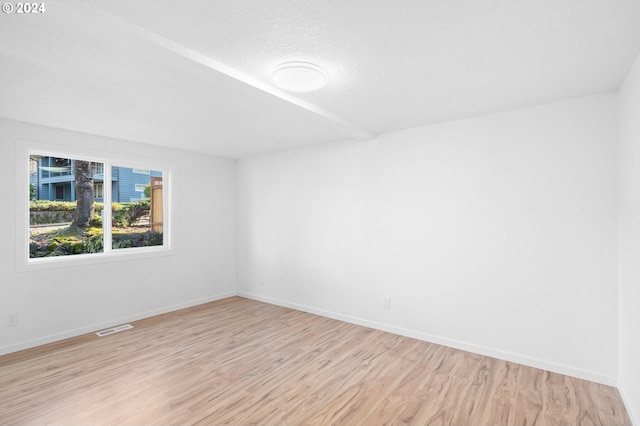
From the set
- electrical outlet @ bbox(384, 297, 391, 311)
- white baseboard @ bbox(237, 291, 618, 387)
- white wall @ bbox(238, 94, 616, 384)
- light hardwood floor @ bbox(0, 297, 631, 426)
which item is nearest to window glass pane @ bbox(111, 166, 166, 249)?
light hardwood floor @ bbox(0, 297, 631, 426)

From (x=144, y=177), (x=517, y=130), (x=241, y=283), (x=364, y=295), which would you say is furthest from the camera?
(x=241, y=283)

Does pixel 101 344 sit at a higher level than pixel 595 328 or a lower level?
lower

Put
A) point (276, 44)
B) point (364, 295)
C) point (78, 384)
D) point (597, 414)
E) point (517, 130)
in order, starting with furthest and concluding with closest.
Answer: point (364, 295) < point (517, 130) < point (78, 384) < point (597, 414) < point (276, 44)

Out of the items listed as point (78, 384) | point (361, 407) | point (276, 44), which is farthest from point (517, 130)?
point (78, 384)

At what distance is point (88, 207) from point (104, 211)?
6.9 inches

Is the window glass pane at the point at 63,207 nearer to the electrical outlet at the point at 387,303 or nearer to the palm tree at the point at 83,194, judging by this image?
the palm tree at the point at 83,194

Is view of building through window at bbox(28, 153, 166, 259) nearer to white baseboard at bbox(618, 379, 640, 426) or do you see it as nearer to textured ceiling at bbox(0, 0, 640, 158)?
textured ceiling at bbox(0, 0, 640, 158)

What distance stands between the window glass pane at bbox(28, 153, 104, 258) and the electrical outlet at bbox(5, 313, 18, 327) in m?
0.64

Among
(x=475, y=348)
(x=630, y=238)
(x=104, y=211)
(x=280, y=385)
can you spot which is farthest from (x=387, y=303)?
(x=104, y=211)

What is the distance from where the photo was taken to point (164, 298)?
15.1ft

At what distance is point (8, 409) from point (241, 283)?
3354 mm

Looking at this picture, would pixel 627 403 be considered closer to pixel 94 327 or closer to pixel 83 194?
pixel 94 327

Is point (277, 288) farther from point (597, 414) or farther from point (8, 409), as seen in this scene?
point (597, 414)

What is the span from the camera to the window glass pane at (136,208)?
14.0 feet
